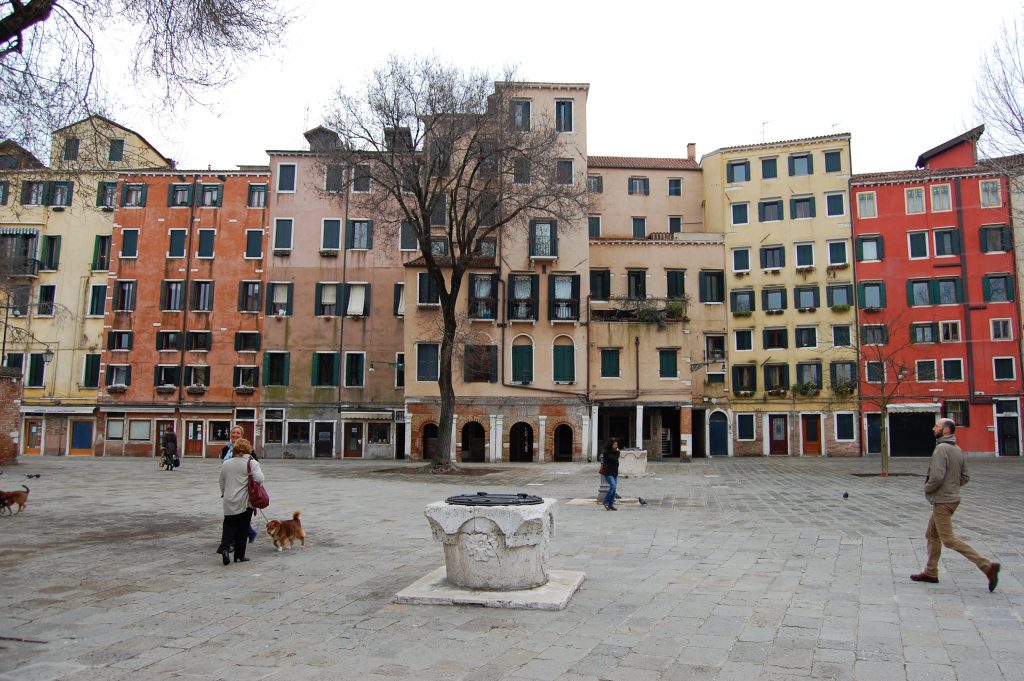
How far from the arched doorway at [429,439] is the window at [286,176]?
16.4 meters

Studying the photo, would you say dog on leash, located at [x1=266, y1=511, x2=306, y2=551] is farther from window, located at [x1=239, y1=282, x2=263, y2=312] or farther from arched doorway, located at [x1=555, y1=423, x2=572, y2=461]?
window, located at [x1=239, y1=282, x2=263, y2=312]

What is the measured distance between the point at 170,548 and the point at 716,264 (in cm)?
3749

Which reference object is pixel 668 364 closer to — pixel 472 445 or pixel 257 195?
pixel 472 445

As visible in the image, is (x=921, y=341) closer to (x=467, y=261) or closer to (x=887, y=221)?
(x=887, y=221)

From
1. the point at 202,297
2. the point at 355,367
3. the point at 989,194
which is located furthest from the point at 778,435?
the point at 202,297

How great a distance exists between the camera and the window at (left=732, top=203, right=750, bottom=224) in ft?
151

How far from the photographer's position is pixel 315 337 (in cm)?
4222

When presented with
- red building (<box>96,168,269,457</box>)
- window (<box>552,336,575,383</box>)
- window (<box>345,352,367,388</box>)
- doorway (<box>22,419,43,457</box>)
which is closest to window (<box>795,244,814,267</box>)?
window (<box>552,336,575,383</box>)

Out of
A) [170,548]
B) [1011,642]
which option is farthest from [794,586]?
[170,548]

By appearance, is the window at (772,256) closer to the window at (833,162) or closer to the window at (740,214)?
the window at (740,214)

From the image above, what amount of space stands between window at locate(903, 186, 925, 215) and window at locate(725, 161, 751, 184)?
9030mm

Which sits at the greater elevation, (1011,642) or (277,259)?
(277,259)

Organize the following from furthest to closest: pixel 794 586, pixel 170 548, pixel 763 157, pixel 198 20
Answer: pixel 763 157 → pixel 170 548 → pixel 198 20 → pixel 794 586

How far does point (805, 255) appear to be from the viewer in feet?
147
